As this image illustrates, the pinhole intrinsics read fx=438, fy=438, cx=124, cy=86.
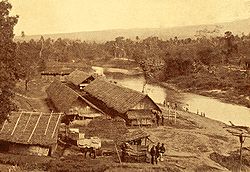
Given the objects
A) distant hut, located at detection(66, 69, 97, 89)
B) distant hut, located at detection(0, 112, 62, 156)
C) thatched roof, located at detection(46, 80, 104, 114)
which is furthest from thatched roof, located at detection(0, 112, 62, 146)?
distant hut, located at detection(66, 69, 97, 89)

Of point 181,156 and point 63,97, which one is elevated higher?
point 63,97

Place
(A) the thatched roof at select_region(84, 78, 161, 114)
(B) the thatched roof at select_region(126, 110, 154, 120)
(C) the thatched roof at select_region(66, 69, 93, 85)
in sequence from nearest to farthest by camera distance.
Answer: (B) the thatched roof at select_region(126, 110, 154, 120) < (A) the thatched roof at select_region(84, 78, 161, 114) < (C) the thatched roof at select_region(66, 69, 93, 85)

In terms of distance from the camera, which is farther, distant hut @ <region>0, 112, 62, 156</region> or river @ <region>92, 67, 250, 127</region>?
river @ <region>92, 67, 250, 127</region>

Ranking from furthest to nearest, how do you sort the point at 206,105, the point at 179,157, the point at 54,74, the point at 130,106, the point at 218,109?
the point at 54,74 < the point at 206,105 < the point at 218,109 < the point at 130,106 < the point at 179,157

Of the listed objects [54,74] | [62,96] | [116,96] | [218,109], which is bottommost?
[218,109]

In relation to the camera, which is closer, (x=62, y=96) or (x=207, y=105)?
(x=62, y=96)

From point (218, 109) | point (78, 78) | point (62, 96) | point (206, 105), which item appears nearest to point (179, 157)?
point (62, 96)

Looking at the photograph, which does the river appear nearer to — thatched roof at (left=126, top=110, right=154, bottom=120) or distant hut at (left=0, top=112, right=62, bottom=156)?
thatched roof at (left=126, top=110, right=154, bottom=120)

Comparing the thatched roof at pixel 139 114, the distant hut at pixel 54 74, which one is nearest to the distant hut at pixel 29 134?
the thatched roof at pixel 139 114

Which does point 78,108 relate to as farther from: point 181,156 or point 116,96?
point 181,156
